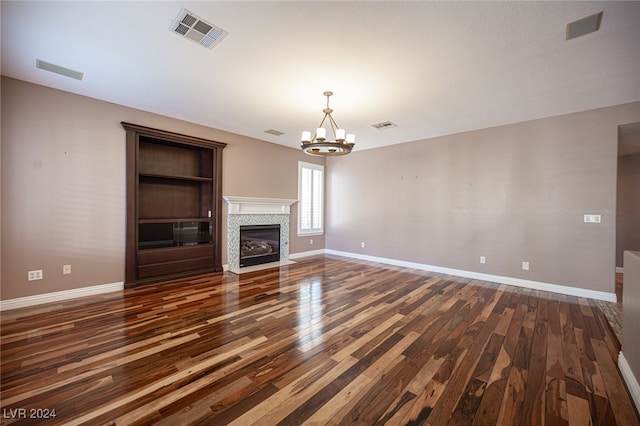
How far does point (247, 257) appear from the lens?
18.0 feet

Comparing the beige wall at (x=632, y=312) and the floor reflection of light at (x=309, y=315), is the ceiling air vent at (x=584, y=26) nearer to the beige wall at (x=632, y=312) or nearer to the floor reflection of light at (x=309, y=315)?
the beige wall at (x=632, y=312)

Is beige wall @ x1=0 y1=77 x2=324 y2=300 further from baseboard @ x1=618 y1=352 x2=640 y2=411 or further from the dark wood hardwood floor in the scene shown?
baseboard @ x1=618 y1=352 x2=640 y2=411

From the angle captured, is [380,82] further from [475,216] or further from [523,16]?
[475,216]

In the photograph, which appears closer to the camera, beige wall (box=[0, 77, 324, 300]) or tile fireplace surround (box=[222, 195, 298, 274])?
beige wall (box=[0, 77, 324, 300])

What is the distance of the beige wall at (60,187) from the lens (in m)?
3.18

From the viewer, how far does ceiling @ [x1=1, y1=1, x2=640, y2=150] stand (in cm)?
208

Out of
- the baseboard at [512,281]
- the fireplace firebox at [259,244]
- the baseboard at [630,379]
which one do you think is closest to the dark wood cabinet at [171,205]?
the fireplace firebox at [259,244]

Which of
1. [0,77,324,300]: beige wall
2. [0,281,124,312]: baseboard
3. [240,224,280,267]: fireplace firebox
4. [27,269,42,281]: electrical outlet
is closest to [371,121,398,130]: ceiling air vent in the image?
[240,224,280,267]: fireplace firebox

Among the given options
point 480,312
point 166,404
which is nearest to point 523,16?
point 480,312

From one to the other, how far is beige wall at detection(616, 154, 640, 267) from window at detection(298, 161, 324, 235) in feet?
22.6

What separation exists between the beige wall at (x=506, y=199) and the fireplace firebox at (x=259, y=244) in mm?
2312

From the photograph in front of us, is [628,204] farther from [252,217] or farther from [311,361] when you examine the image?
[252,217]

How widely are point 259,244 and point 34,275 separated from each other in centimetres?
344

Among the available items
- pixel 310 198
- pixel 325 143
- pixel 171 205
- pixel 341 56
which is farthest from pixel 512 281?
pixel 171 205
